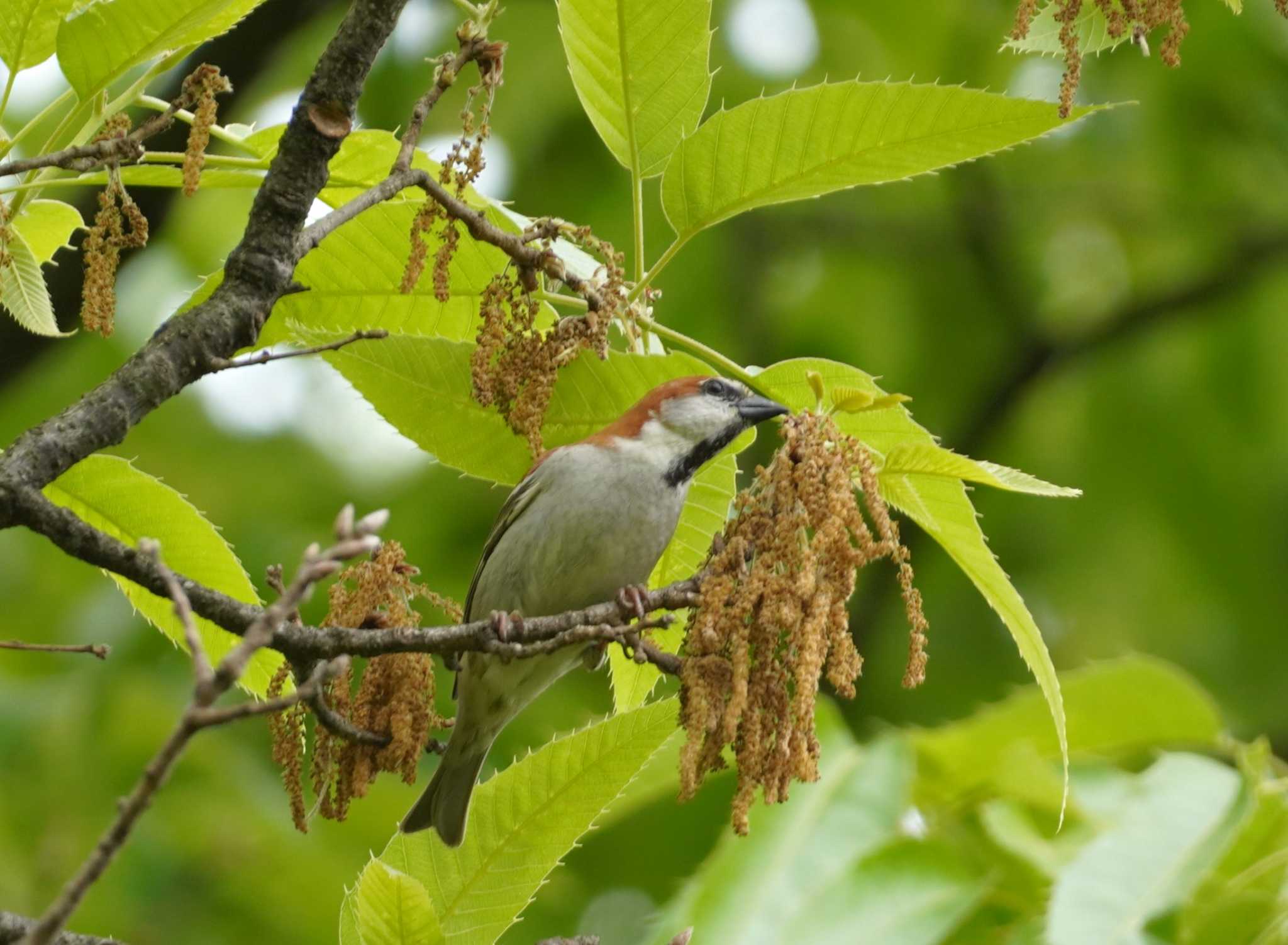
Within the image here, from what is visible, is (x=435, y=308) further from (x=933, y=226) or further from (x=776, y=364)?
(x=933, y=226)

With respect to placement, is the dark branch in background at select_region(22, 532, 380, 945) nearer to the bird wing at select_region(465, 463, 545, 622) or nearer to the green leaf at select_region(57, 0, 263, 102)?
the green leaf at select_region(57, 0, 263, 102)

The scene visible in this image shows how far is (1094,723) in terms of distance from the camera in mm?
4508

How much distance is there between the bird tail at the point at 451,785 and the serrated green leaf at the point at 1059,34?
2.64 meters

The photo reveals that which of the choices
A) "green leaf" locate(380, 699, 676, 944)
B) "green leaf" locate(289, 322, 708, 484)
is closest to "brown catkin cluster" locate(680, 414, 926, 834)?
"green leaf" locate(380, 699, 676, 944)

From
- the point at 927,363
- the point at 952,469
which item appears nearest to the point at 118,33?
the point at 952,469

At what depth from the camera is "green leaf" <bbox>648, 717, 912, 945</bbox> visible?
3.73m

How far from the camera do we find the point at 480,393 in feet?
9.50

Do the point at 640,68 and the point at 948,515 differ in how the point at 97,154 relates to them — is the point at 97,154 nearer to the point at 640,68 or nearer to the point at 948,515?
the point at 640,68

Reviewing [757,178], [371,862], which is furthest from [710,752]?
[757,178]

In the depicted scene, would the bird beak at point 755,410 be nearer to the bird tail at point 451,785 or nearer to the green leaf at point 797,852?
the green leaf at point 797,852

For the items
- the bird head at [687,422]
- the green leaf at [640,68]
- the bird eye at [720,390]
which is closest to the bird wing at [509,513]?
the bird head at [687,422]

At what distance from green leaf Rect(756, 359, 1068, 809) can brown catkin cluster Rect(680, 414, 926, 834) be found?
0.22m

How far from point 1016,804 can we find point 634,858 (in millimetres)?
4525

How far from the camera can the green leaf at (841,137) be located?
9.09ft
